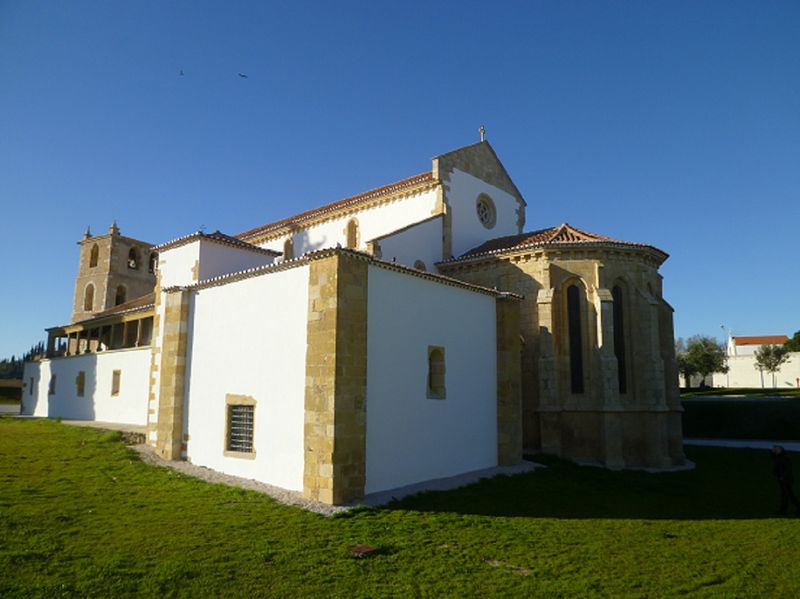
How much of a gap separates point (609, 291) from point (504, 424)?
6.37m

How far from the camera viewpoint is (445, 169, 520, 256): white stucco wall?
22719 millimetres

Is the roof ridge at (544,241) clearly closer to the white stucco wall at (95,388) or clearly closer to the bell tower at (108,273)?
the white stucco wall at (95,388)

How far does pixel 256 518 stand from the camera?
32.5 feet

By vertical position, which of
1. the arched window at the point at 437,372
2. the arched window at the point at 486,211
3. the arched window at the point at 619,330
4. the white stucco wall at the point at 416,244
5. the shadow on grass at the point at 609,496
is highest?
the arched window at the point at 486,211

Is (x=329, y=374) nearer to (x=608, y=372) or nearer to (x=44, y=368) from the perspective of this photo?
(x=608, y=372)

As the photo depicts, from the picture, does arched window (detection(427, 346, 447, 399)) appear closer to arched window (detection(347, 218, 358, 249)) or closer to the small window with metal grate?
the small window with metal grate

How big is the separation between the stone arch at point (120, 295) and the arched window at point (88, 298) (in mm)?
1813

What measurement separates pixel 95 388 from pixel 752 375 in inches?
2860

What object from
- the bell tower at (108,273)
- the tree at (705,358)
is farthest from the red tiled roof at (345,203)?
the tree at (705,358)

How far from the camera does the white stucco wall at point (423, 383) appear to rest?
492 inches

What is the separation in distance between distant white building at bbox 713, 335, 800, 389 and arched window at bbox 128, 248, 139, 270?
62.3 metres

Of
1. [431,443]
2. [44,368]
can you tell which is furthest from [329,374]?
[44,368]

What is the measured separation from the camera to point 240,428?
13688 millimetres

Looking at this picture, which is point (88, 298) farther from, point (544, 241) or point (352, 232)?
point (544, 241)
